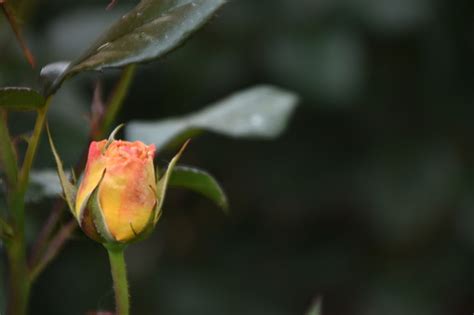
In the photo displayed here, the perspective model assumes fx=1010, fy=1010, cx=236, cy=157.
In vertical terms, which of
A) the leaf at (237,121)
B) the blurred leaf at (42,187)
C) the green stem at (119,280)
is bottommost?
the leaf at (237,121)

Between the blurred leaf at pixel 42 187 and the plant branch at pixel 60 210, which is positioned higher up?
the plant branch at pixel 60 210

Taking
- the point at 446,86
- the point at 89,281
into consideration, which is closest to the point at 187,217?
the point at 89,281

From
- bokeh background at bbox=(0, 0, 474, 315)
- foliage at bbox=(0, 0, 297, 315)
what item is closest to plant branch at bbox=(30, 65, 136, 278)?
foliage at bbox=(0, 0, 297, 315)

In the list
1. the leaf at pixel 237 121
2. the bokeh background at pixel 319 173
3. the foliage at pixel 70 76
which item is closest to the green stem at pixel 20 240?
the foliage at pixel 70 76

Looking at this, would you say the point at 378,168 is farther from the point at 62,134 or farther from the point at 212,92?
the point at 62,134

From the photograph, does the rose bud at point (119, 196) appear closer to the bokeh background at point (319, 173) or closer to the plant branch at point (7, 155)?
the plant branch at point (7, 155)

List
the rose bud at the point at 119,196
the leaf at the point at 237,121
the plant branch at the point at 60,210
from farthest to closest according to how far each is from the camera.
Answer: the leaf at the point at 237,121 → the plant branch at the point at 60,210 → the rose bud at the point at 119,196

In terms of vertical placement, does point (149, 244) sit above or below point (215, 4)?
below
